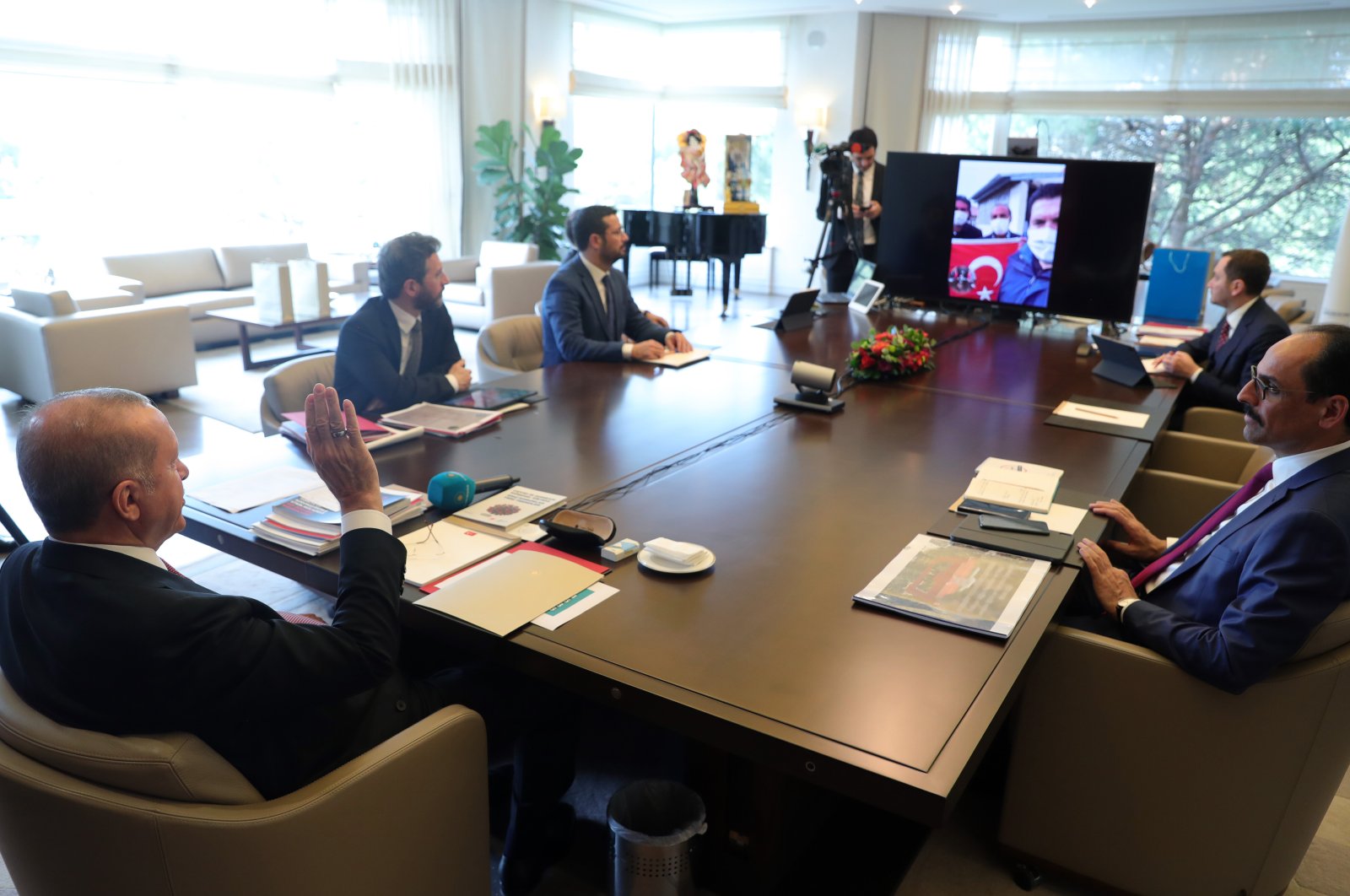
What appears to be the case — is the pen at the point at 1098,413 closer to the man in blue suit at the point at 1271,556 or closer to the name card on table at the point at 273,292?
the man in blue suit at the point at 1271,556

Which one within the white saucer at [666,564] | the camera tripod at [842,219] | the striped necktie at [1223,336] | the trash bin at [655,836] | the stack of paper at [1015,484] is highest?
the camera tripod at [842,219]

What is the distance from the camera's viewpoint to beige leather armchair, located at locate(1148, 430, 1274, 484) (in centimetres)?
313

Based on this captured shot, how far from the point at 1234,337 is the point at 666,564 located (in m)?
3.01

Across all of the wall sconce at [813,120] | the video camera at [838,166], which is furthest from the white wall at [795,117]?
the video camera at [838,166]

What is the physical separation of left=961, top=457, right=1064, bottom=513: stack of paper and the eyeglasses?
500 mm

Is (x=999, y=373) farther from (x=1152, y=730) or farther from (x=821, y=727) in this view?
(x=821, y=727)

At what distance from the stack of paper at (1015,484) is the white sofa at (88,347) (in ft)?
16.4

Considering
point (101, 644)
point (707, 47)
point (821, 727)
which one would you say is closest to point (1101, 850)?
point (821, 727)

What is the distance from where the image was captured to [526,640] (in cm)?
157

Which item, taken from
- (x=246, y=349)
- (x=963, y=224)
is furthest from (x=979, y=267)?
(x=246, y=349)

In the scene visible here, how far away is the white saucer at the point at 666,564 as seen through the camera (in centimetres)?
182

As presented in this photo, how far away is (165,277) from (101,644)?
7.12 m

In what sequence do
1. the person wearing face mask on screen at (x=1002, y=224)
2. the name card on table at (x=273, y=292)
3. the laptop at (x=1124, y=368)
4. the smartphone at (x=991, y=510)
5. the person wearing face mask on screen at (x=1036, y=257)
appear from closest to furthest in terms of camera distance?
the smartphone at (x=991, y=510)
the laptop at (x=1124, y=368)
the person wearing face mask on screen at (x=1036, y=257)
the person wearing face mask on screen at (x=1002, y=224)
the name card on table at (x=273, y=292)

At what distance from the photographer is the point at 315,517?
201 cm
